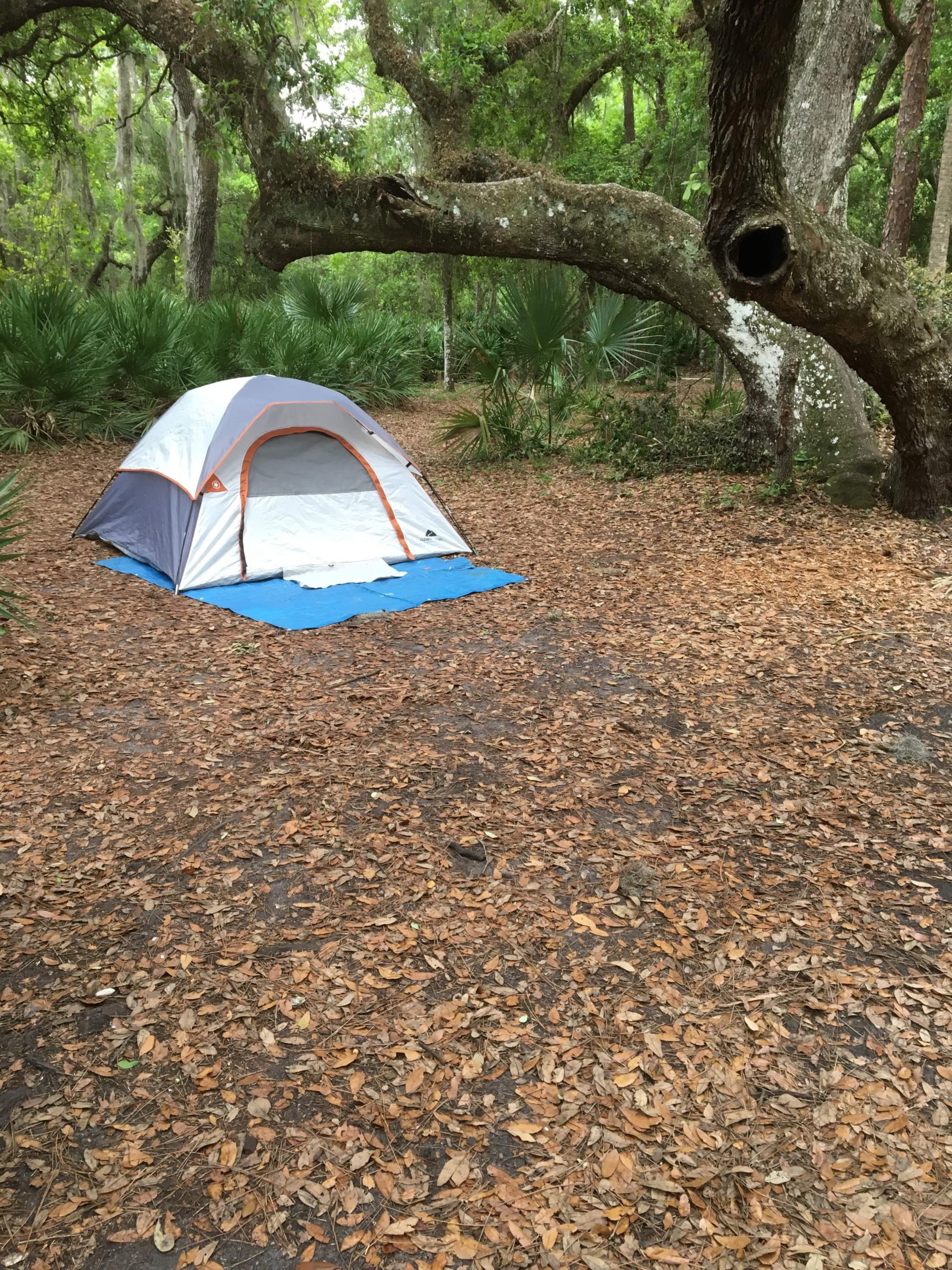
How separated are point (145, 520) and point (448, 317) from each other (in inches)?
382

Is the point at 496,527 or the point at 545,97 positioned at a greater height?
the point at 545,97

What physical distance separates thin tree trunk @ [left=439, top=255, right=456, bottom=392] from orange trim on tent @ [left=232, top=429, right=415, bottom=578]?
26.0 ft

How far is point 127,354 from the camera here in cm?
1067

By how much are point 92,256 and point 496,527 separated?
72.0 ft

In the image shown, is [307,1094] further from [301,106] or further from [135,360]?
[135,360]

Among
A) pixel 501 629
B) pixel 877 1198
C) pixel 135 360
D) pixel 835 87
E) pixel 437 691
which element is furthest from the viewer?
pixel 135 360

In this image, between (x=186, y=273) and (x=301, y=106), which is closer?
(x=301, y=106)

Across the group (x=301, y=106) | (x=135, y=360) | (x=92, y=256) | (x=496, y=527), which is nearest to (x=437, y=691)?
(x=496, y=527)

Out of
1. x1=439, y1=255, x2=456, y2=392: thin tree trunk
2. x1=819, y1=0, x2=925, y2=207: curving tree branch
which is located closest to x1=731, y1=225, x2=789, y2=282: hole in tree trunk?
x1=819, y1=0, x2=925, y2=207: curving tree branch

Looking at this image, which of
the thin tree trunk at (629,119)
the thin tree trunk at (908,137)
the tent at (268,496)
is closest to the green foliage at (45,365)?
the tent at (268,496)

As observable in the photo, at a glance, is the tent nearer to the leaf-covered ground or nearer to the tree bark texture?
the leaf-covered ground

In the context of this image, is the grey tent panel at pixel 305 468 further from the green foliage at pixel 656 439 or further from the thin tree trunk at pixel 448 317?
the thin tree trunk at pixel 448 317

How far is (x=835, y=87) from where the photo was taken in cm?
743

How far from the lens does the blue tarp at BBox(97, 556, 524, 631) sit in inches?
229
